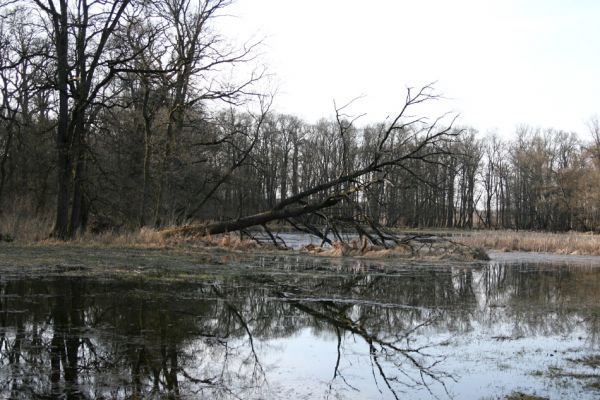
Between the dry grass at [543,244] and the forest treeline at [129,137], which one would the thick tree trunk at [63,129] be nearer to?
the forest treeline at [129,137]

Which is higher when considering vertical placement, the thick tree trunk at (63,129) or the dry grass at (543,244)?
the thick tree trunk at (63,129)

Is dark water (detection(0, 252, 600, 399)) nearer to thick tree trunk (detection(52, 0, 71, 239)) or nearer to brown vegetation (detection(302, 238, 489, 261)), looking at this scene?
brown vegetation (detection(302, 238, 489, 261))

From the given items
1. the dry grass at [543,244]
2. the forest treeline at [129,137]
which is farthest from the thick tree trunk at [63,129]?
the dry grass at [543,244]

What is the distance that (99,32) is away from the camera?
1959 cm

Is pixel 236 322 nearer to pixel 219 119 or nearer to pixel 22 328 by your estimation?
pixel 22 328

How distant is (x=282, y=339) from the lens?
303 inches

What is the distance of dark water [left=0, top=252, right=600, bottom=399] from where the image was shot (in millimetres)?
5527

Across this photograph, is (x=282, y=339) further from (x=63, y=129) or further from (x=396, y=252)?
(x=63, y=129)

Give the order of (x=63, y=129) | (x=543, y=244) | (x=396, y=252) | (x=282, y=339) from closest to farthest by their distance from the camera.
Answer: (x=282, y=339) → (x=63, y=129) → (x=396, y=252) → (x=543, y=244)

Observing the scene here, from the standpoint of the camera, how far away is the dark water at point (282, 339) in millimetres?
5527

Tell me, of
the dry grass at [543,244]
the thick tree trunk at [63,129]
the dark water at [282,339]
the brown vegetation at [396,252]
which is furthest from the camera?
the dry grass at [543,244]

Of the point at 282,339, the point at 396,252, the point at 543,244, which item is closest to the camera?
the point at 282,339

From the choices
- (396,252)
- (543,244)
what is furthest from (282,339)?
(543,244)

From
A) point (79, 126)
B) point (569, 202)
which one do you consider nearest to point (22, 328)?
point (79, 126)
